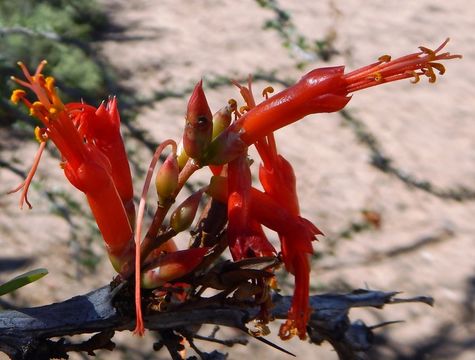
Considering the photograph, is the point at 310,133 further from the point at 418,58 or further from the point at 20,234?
the point at 418,58

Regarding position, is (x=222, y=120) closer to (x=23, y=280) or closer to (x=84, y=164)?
(x=84, y=164)

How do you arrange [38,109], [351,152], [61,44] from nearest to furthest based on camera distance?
[38,109] → [61,44] → [351,152]

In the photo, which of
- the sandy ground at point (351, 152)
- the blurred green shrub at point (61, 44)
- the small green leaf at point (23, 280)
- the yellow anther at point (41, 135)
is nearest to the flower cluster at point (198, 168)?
the yellow anther at point (41, 135)

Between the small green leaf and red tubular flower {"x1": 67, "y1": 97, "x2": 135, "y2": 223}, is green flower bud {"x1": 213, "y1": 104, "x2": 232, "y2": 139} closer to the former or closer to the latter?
red tubular flower {"x1": 67, "y1": 97, "x2": 135, "y2": 223}

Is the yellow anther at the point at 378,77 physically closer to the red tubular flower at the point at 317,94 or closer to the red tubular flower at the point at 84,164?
the red tubular flower at the point at 317,94

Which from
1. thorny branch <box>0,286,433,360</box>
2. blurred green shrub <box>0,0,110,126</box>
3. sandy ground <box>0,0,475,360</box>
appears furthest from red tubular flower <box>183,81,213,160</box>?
blurred green shrub <box>0,0,110,126</box>

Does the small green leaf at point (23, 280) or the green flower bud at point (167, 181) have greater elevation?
the green flower bud at point (167, 181)

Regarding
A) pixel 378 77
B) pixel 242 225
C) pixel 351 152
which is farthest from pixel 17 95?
pixel 351 152
